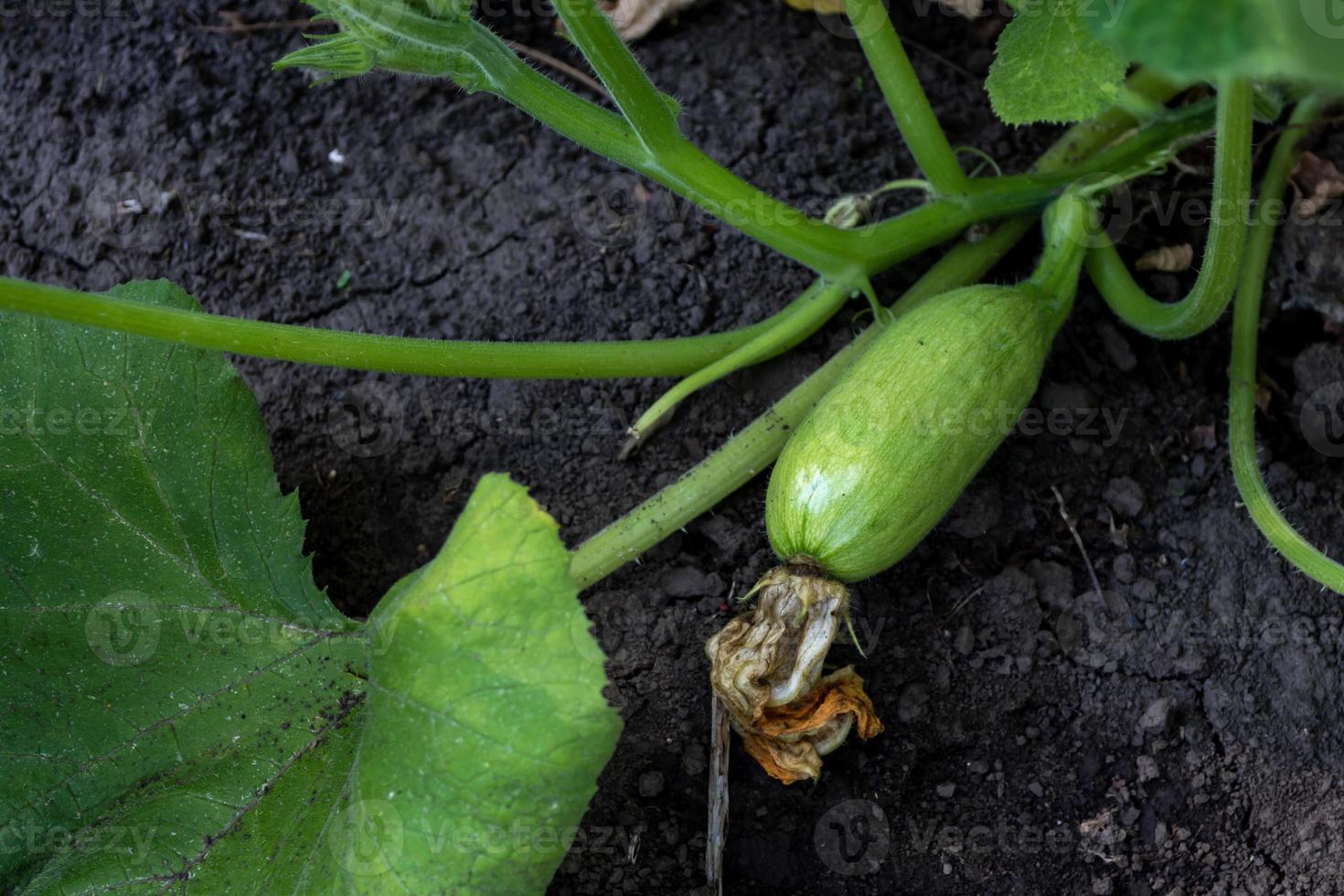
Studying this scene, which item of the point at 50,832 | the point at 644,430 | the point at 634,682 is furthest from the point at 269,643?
the point at 644,430

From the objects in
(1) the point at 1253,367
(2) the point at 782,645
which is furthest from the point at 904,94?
(2) the point at 782,645

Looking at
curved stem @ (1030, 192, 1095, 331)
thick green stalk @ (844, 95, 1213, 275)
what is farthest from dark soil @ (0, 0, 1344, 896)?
curved stem @ (1030, 192, 1095, 331)

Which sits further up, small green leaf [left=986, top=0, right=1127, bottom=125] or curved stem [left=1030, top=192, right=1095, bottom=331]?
small green leaf [left=986, top=0, right=1127, bottom=125]

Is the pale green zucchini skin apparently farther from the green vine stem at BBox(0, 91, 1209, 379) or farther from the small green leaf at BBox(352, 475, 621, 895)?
the small green leaf at BBox(352, 475, 621, 895)

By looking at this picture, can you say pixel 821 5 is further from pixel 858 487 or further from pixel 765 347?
pixel 858 487

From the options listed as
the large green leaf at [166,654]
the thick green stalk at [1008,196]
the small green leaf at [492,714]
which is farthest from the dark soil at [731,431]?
the small green leaf at [492,714]

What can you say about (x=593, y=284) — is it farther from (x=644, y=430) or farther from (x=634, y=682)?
(x=634, y=682)
